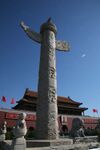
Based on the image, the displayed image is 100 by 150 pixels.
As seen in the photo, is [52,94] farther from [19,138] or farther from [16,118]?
[16,118]

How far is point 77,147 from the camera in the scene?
7516mm

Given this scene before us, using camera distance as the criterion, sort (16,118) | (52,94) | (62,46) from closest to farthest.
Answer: (52,94) → (62,46) → (16,118)

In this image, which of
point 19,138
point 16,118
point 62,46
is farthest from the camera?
point 16,118

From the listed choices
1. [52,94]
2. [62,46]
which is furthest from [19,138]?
[62,46]

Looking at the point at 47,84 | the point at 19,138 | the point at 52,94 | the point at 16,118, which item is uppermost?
the point at 47,84

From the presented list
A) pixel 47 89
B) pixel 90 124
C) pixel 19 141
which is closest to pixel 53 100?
pixel 47 89

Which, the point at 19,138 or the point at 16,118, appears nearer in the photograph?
the point at 19,138

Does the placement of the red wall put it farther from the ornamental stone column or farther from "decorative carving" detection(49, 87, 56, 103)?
"decorative carving" detection(49, 87, 56, 103)

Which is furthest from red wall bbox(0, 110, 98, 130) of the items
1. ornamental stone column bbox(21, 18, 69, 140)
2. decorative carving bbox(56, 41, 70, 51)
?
ornamental stone column bbox(21, 18, 69, 140)

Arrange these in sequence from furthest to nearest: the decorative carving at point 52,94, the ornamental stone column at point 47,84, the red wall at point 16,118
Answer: the red wall at point 16,118, the decorative carving at point 52,94, the ornamental stone column at point 47,84

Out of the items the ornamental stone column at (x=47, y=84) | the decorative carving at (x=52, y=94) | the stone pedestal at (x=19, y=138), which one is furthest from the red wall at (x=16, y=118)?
the stone pedestal at (x=19, y=138)

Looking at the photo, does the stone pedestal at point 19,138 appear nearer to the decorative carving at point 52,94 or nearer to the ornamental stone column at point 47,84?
the ornamental stone column at point 47,84

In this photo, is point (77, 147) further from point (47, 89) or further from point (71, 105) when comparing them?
point (71, 105)

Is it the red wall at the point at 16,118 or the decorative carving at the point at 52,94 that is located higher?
the decorative carving at the point at 52,94
